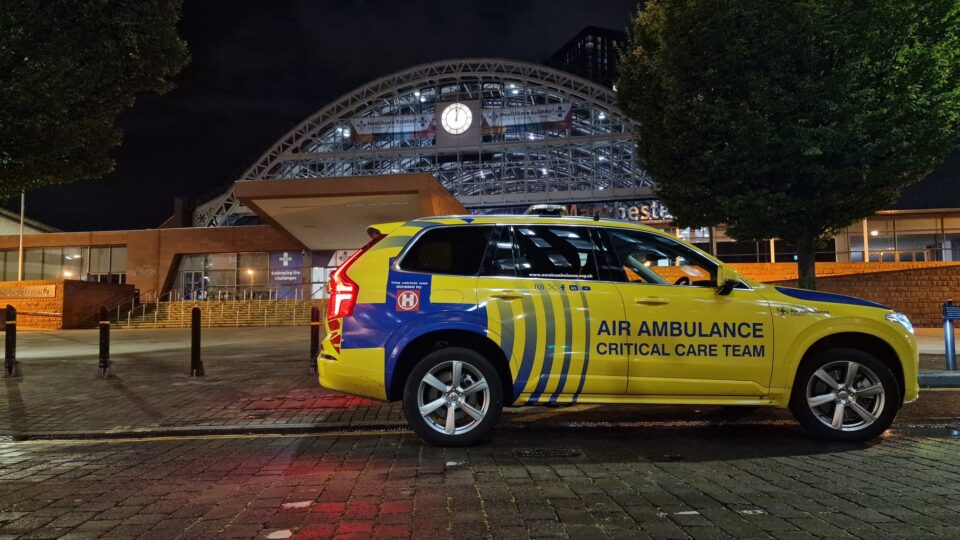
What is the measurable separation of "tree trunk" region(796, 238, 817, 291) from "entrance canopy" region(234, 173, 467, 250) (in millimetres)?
16108

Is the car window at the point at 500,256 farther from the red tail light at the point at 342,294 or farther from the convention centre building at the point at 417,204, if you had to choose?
the convention centre building at the point at 417,204

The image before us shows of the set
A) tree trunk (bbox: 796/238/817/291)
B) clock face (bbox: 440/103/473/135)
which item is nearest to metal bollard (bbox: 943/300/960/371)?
tree trunk (bbox: 796/238/817/291)

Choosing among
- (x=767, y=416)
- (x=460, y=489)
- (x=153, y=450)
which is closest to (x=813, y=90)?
(x=767, y=416)

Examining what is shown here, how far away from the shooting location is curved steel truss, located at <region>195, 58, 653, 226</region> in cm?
5372

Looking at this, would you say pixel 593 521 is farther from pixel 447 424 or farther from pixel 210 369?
pixel 210 369

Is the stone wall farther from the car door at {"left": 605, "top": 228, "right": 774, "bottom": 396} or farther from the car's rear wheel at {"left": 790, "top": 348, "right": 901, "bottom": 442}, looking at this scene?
the car's rear wheel at {"left": 790, "top": 348, "right": 901, "bottom": 442}

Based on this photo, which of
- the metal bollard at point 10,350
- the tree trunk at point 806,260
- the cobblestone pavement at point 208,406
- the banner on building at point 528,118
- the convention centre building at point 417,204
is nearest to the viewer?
the cobblestone pavement at point 208,406

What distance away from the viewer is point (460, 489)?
3.77m

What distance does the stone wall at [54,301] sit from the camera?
27156 mm

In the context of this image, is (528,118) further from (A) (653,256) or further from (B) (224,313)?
(A) (653,256)

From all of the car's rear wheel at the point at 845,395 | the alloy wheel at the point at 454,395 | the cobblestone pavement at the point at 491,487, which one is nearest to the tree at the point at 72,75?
the cobblestone pavement at the point at 491,487

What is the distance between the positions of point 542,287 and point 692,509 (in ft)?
6.83

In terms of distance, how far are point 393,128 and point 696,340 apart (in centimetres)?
5312

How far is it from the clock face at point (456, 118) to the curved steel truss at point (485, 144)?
1667 mm
